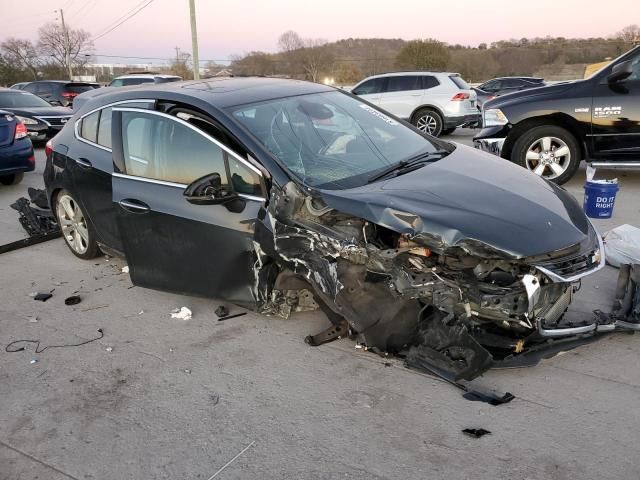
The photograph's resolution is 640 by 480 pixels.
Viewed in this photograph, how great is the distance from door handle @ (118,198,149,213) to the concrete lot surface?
0.82 m

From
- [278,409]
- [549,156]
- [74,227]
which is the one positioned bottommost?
[278,409]

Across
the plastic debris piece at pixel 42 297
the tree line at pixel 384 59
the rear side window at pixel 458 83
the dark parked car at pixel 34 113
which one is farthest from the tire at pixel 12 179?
the tree line at pixel 384 59

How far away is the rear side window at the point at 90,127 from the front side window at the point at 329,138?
1651 mm

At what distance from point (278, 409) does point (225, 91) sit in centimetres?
229

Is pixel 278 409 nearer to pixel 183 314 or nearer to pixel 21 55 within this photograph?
pixel 183 314

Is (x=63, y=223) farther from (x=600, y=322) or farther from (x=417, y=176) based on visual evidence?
(x=600, y=322)

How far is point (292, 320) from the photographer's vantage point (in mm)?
3914

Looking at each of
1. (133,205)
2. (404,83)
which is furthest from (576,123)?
(404,83)

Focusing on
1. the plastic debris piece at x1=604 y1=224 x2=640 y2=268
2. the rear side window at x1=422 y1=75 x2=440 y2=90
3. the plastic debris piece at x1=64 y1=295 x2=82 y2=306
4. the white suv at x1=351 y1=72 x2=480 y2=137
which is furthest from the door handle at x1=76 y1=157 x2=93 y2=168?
the rear side window at x1=422 y1=75 x2=440 y2=90

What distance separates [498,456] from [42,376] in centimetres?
268

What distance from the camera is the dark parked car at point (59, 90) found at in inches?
715

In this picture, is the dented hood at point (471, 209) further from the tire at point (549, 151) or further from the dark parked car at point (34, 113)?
the dark parked car at point (34, 113)

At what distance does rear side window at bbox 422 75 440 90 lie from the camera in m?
13.3

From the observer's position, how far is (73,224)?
5.23m
